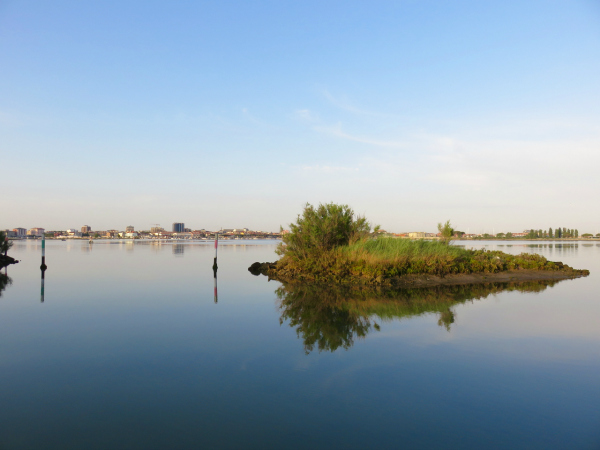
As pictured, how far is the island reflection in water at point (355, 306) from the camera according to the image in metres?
9.25

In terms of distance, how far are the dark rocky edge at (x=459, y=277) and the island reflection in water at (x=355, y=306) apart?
737 millimetres

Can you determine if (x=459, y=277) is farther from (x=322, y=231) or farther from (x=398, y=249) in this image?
(x=322, y=231)

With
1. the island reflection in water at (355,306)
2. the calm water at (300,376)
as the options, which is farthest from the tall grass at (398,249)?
the calm water at (300,376)

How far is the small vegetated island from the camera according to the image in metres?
18.3

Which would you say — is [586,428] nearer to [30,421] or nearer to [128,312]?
[30,421]

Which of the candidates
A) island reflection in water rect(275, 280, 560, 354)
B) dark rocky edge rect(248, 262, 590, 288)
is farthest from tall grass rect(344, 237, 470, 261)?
island reflection in water rect(275, 280, 560, 354)

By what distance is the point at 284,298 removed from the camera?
48.0 ft

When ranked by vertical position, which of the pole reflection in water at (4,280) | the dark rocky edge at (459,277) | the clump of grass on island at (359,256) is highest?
the clump of grass on island at (359,256)

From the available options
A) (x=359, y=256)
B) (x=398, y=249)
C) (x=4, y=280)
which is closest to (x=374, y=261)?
(x=359, y=256)

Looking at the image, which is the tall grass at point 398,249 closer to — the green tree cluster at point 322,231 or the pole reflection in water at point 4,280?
the green tree cluster at point 322,231

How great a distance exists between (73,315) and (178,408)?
8.00m

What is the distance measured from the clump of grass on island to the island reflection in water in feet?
5.53

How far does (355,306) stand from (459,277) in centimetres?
903

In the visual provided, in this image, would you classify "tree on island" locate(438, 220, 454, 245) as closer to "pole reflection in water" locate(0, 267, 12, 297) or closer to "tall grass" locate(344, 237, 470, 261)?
"tall grass" locate(344, 237, 470, 261)
